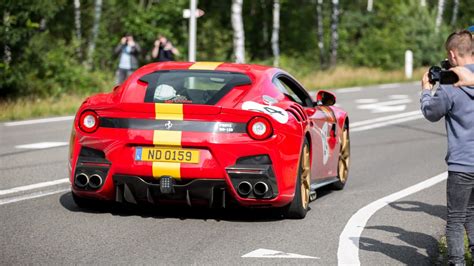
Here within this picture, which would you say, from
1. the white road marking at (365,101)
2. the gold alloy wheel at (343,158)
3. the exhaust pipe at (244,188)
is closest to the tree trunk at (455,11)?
the white road marking at (365,101)

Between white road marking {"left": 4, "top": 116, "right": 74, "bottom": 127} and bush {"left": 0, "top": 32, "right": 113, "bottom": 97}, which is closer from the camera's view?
white road marking {"left": 4, "top": 116, "right": 74, "bottom": 127}

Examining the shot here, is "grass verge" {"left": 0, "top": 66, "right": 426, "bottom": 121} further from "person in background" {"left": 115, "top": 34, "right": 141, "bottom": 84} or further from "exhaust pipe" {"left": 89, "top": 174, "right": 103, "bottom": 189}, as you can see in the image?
"exhaust pipe" {"left": 89, "top": 174, "right": 103, "bottom": 189}

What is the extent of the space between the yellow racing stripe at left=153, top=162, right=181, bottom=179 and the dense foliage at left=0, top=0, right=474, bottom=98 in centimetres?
1578

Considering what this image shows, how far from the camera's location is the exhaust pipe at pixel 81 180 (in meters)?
8.85

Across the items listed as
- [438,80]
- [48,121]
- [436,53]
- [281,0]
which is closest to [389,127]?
[48,121]

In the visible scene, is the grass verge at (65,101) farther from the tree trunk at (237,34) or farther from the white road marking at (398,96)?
the white road marking at (398,96)

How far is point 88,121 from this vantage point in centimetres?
891

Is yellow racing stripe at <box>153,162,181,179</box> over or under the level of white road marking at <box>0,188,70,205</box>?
over

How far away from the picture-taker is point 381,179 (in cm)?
1250

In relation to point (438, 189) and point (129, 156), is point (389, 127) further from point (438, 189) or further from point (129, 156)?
point (129, 156)

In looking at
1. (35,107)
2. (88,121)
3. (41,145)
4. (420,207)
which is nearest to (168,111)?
(88,121)

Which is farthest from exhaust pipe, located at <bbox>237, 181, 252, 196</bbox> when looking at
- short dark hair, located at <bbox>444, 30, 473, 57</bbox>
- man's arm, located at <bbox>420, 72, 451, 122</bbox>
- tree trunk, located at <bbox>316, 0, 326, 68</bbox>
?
tree trunk, located at <bbox>316, 0, 326, 68</bbox>

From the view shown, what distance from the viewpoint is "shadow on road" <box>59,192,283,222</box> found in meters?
9.19

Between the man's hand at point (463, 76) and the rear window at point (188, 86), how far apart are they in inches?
120
